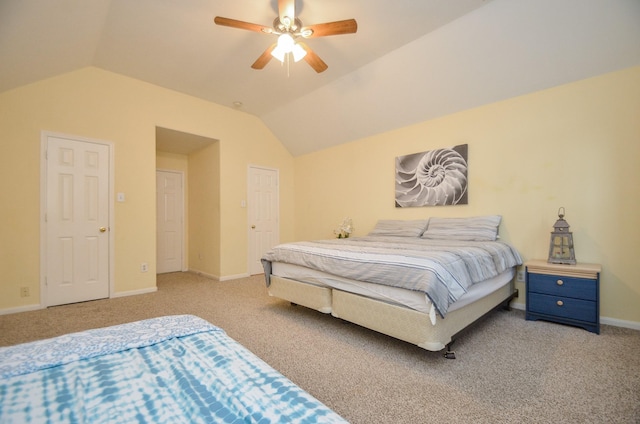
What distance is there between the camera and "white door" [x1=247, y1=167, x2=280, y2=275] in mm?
5098

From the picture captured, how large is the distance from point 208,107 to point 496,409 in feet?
16.4

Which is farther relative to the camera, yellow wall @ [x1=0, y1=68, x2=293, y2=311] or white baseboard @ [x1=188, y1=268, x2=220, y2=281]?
white baseboard @ [x1=188, y1=268, x2=220, y2=281]

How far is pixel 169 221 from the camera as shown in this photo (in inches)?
213

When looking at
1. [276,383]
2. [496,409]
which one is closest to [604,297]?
[496,409]

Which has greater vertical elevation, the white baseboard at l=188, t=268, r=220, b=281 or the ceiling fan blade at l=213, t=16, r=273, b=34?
the ceiling fan blade at l=213, t=16, r=273, b=34

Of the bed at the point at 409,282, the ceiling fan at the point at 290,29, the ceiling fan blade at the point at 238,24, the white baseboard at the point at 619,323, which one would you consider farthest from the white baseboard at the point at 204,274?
the white baseboard at the point at 619,323

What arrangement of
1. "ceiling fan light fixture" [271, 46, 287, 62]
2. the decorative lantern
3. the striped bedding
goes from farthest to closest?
the decorative lantern, "ceiling fan light fixture" [271, 46, 287, 62], the striped bedding

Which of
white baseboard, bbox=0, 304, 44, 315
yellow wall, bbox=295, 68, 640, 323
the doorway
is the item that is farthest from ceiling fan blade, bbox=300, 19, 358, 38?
white baseboard, bbox=0, 304, 44, 315

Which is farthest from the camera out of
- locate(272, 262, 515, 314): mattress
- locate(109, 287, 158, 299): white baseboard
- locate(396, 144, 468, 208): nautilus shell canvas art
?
locate(109, 287, 158, 299): white baseboard

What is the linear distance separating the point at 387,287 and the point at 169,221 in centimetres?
486

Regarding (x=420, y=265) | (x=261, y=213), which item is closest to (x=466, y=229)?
(x=420, y=265)

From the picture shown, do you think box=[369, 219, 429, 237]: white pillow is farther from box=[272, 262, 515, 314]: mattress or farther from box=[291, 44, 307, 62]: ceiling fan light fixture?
box=[291, 44, 307, 62]: ceiling fan light fixture

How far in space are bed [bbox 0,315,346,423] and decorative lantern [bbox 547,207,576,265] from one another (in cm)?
306

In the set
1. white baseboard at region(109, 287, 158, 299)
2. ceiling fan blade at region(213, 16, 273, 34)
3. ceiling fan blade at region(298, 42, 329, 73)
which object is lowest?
white baseboard at region(109, 287, 158, 299)
